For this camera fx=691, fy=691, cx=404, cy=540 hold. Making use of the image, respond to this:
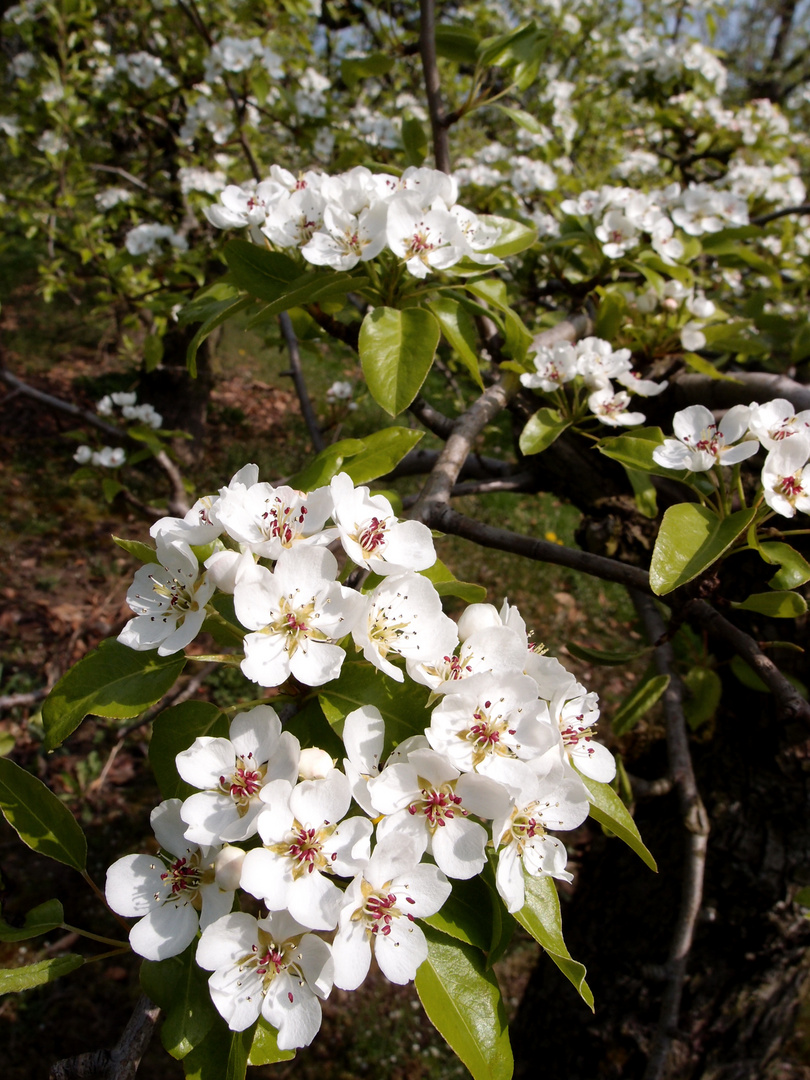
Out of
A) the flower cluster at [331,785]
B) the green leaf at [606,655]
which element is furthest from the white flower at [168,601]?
the green leaf at [606,655]

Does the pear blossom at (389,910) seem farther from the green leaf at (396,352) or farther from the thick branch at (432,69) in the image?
the thick branch at (432,69)

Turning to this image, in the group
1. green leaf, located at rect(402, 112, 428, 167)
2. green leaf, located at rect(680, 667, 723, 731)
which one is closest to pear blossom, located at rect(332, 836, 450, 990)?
green leaf, located at rect(680, 667, 723, 731)

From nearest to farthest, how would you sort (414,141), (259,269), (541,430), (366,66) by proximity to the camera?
(259,269), (541,430), (414,141), (366,66)

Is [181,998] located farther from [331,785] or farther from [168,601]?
[168,601]

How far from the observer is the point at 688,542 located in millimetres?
1140

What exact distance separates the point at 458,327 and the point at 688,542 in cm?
68

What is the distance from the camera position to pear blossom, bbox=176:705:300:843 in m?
0.85

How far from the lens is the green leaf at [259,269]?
1.43 meters

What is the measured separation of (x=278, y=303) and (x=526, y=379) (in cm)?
66

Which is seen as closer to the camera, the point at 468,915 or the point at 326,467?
the point at 468,915

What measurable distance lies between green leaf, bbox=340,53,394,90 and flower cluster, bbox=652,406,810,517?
5.08ft

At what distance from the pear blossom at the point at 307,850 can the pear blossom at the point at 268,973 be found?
0.05 m

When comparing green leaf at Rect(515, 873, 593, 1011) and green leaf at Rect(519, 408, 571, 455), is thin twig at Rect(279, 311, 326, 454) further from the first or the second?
green leaf at Rect(515, 873, 593, 1011)

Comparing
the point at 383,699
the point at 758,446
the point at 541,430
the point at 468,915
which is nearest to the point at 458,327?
the point at 541,430
